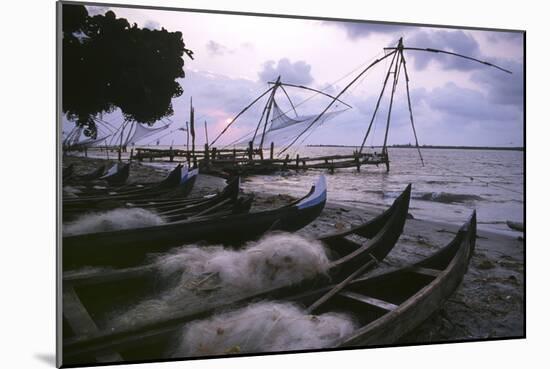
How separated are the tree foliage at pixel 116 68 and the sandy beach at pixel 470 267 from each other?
0.33 m

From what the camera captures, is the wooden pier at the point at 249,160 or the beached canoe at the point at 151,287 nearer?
the beached canoe at the point at 151,287

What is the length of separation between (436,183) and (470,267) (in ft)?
1.72

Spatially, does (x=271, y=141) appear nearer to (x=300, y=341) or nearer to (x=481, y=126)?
(x=300, y=341)

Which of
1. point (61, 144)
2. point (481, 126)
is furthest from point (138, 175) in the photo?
point (481, 126)

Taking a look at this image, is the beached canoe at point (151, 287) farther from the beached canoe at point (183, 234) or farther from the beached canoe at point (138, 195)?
the beached canoe at point (138, 195)

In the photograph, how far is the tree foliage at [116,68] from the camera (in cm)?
273

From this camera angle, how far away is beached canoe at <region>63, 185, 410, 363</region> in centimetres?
254

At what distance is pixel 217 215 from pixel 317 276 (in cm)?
63

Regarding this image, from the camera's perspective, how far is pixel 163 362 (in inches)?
107

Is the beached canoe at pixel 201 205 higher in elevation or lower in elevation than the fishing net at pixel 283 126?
lower

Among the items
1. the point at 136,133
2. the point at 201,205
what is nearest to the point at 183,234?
the point at 201,205

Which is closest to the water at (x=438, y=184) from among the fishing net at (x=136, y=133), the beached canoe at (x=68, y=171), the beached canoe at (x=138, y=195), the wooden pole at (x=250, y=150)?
the wooden pole at (x=250, y=150)

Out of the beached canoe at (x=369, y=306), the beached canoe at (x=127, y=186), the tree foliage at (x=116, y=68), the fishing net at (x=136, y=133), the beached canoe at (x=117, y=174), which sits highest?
the tree foliage at (x=116, y=68)

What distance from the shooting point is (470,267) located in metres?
3.24
